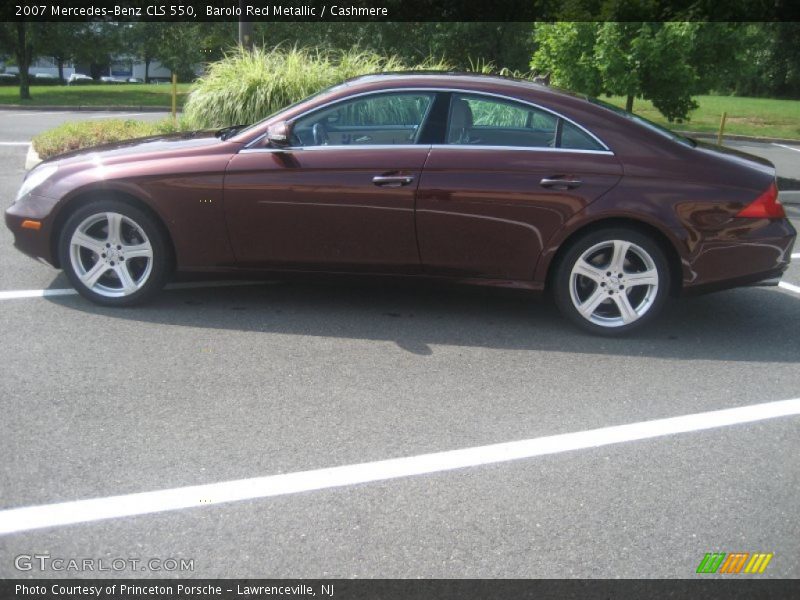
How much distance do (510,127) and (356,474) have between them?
9.52ft

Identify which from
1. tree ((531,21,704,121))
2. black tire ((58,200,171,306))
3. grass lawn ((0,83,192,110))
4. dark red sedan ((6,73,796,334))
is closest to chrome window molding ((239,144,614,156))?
dark red sedan ((6,73,796,334))

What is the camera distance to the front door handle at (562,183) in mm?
5613

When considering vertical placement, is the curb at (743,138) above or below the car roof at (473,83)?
below

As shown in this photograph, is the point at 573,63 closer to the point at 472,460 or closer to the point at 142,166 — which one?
the point at 142,166

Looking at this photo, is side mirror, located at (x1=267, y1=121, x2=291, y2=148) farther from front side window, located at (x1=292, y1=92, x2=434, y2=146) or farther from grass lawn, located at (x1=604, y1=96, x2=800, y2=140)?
grass lawn, located at (x1=604, y1=96, x2=800, y2=140)

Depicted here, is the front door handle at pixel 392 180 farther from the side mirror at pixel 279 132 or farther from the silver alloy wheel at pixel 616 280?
the silver alloy wheel at pixel 616 280

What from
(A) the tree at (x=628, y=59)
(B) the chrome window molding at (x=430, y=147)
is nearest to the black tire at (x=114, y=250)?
(B) the chrome window molding at (x=430, y=147)

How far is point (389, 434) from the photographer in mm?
4184

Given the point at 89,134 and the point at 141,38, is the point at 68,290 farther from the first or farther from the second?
the point at 141,38

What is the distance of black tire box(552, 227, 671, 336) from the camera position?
567cm

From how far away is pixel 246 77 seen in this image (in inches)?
474

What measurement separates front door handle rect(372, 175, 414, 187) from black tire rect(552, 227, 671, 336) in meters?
1.10
